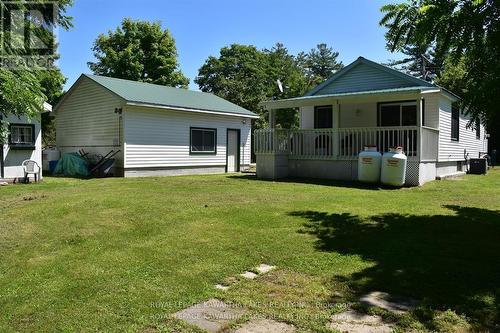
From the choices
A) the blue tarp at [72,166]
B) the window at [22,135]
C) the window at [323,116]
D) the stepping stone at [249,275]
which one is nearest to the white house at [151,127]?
the blue tarp at [72,166]

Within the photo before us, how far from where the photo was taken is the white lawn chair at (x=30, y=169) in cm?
1408

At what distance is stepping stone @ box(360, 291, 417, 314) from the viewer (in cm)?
354

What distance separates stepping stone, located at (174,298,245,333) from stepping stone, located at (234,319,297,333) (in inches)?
5.8

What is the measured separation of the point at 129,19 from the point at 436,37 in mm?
36108

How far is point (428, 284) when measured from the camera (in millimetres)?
4066

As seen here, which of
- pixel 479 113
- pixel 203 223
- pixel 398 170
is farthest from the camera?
pixel 398 170

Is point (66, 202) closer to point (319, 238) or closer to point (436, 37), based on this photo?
point (319, 238)

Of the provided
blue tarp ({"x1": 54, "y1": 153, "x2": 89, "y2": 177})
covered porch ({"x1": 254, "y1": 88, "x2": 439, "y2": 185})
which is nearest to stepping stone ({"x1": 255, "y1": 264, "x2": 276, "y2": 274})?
covered porch ({"x1": 254, "y1": 88, "x2": 439, "y2": 185})

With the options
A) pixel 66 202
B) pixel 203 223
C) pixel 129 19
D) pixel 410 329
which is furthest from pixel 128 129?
pixel 129 19

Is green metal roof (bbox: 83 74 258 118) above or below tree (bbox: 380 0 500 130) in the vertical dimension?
above

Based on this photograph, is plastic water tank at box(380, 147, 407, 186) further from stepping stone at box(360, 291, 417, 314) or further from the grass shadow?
stepping stone at box(360, 291, 417, 314)

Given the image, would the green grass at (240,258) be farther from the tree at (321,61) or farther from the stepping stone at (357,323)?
the tree at (321,61)

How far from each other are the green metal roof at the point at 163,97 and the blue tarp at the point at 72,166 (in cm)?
319

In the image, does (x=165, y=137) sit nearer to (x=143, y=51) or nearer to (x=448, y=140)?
(x=448, y=140)
